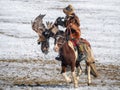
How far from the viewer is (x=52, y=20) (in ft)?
130

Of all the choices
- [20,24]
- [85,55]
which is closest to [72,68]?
[85,55]

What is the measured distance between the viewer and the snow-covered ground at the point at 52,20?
22.8 m

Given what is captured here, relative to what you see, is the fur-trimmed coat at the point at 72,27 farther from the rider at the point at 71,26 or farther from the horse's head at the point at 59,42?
the horse's head at the point at 59,42

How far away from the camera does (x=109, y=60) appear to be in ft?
71.6

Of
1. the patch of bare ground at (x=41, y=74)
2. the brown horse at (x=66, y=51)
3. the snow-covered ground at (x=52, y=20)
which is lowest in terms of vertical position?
the snow-covered ground at (x=52, y=20)

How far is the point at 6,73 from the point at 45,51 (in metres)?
3.75

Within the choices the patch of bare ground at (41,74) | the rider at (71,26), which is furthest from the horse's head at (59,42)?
the patch of bare ground at (41,74)

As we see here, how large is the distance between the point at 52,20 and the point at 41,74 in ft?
72.7

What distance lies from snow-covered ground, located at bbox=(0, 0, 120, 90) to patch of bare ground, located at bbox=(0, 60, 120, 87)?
0.25 m

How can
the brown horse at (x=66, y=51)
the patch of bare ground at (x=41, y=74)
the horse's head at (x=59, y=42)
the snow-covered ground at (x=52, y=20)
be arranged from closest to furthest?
the brown horse at (x=66, y=51) < the horse's head at (x=59, y=42) < the patch of bare ground at (x=41, y=74) < the snow-covered ground at (x=52, y=20)

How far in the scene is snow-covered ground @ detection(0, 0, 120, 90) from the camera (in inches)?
896

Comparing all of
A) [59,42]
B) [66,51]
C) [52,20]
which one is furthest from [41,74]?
[52,20]

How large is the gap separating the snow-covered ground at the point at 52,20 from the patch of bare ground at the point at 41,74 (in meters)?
0.25

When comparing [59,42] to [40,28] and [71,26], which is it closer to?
[71,26]
